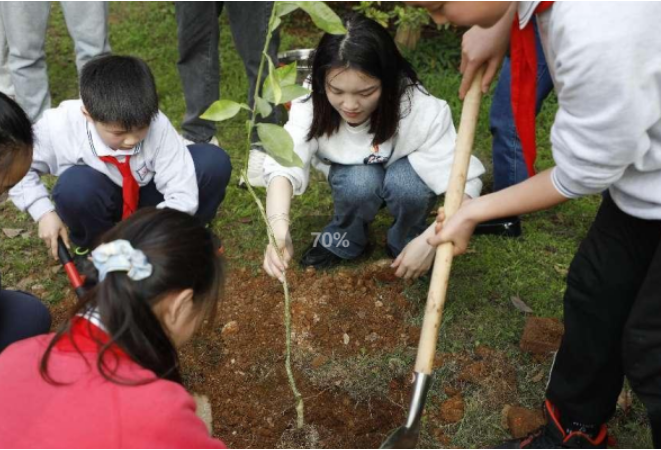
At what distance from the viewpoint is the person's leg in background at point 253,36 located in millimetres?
3471

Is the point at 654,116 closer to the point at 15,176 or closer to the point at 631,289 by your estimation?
the point at 631,289

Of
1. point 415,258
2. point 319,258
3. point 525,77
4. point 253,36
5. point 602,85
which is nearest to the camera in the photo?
point 602,85

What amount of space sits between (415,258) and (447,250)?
76cm

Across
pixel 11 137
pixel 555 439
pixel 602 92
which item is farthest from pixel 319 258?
pixel 602 92

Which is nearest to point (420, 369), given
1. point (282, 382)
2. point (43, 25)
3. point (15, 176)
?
point (282, 382)

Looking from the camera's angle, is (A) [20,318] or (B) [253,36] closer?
(A) [20,318]

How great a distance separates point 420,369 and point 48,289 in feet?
5.66

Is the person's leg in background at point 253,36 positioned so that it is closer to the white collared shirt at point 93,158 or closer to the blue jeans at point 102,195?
the blue jeans at point 102,195

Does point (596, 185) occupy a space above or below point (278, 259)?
above

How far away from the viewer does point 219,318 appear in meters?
2.67

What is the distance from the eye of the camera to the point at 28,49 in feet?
12.7

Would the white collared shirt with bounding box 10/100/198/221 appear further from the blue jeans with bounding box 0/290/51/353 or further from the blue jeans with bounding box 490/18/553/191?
the blue jeans with bounding box 490/18/553/191

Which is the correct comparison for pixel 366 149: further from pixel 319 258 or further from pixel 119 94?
pixel 119 94

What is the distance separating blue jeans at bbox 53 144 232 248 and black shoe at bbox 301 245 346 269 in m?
0.46
